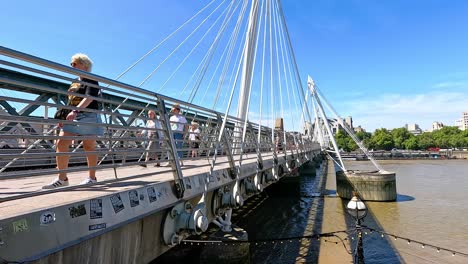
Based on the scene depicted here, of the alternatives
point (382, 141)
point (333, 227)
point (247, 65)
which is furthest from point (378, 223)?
point (382, 141)

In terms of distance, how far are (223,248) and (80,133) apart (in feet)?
23.4

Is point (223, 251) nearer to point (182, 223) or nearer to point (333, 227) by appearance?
point (182, 223)

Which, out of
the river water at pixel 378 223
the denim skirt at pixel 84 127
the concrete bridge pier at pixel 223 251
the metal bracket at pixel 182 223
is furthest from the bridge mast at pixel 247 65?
the denim skirt at pixel 84 127

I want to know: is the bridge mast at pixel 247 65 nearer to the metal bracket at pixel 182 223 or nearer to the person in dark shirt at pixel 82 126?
the metal bracket at pixel 182 223

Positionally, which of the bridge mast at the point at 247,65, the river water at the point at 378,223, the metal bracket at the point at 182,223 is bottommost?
Answer: the river water at the point at 378,223

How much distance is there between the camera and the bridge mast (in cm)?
1191

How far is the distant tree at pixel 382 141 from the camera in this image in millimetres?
122750

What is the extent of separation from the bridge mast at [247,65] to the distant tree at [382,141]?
395 ft

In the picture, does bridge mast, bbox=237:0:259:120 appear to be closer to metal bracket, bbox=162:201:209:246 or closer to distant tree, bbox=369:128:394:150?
metal bracket, bbox=162:201:209:246

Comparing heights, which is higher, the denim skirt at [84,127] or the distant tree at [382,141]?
the distant tree at [382,141]

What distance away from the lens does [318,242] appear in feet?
47.3

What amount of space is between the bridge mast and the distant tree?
12055cm

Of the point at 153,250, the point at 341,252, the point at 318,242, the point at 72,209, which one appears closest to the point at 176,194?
the point at 153,250

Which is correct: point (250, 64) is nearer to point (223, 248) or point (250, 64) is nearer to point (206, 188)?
point (223, 248)
